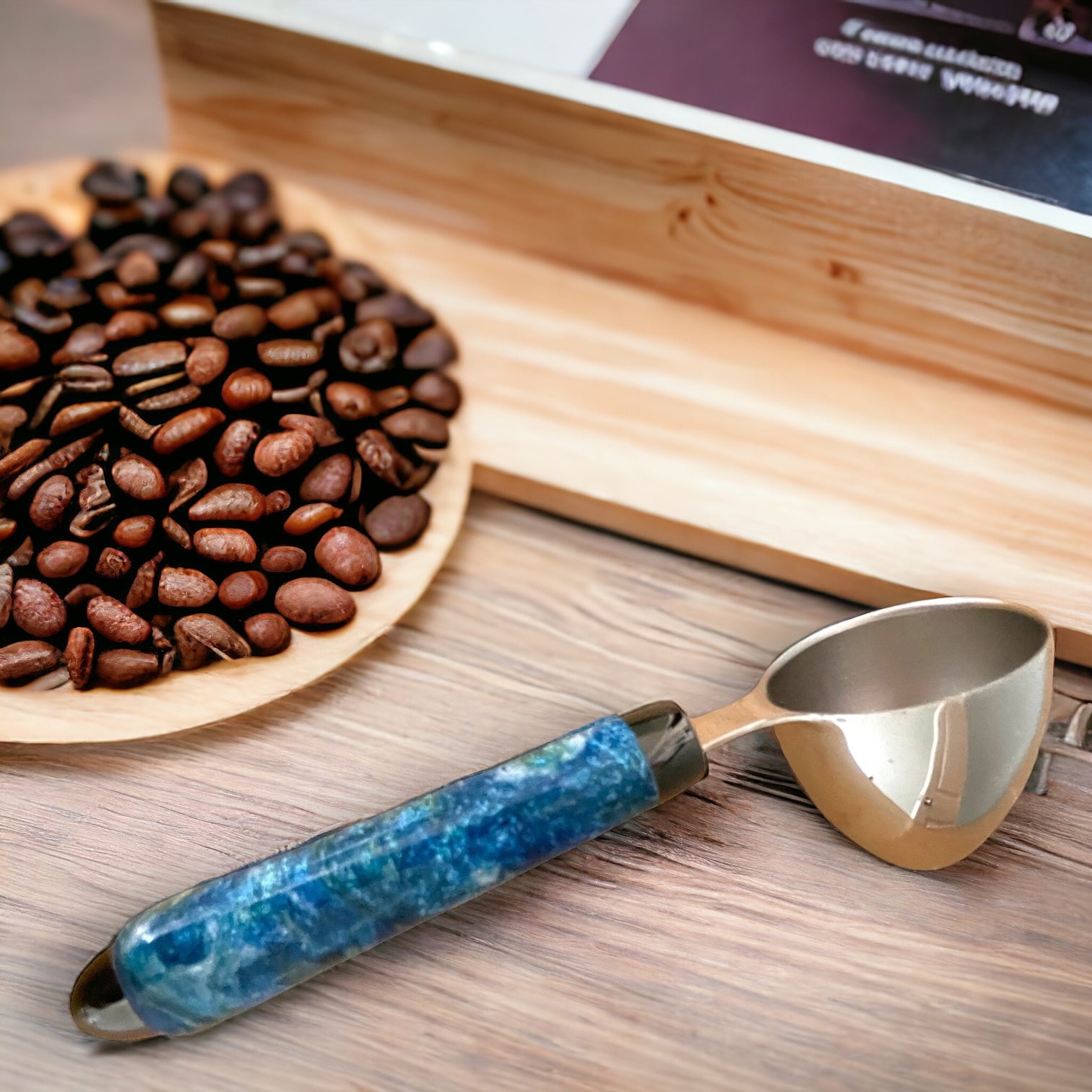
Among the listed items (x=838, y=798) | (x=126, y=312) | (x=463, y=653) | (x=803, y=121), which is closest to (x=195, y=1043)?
(x=463, y=653)

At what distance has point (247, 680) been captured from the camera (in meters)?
0.70

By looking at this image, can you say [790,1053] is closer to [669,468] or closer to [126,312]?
[669,468]

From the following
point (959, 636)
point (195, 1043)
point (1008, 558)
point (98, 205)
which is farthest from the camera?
point (98, 205)

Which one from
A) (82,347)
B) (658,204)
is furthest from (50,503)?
(658,204)

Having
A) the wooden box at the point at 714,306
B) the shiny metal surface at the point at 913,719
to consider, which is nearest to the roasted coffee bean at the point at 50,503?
the wooden box at the point at 714,306

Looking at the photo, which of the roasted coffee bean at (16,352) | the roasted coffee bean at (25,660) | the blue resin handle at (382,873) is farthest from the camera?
the roasted coffee bean at (16,352)

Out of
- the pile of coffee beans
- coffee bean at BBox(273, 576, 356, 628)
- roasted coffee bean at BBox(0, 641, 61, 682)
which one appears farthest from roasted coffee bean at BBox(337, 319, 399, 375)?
roasted coffee bean at BBox(0, 641, 61, 682)

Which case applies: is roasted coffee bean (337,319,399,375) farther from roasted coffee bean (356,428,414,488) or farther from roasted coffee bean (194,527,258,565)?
roasted coffee bean (194,527,258,565)

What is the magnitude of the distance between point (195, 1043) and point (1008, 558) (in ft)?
2.32

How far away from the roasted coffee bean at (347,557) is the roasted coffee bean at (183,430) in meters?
0.12

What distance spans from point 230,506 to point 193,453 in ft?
0.20

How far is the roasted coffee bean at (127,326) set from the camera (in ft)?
2.57

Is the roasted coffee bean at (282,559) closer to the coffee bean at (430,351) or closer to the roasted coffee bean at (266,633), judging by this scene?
the roasted coffee bean at (266,633)

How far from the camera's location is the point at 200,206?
37.5 inches
